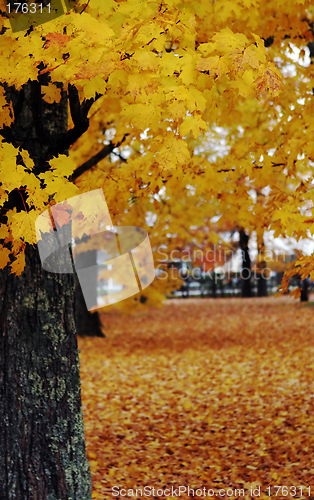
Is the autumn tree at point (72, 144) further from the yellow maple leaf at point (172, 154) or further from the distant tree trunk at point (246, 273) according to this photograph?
the distant tree trunk at point (246, 273)

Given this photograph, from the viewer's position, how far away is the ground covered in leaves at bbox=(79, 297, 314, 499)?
445 cm

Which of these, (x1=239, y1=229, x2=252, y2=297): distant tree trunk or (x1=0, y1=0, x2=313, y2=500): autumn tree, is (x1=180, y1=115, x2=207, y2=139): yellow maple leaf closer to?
(x1=0, y1=0, x2=313, y2=500): autumn tree

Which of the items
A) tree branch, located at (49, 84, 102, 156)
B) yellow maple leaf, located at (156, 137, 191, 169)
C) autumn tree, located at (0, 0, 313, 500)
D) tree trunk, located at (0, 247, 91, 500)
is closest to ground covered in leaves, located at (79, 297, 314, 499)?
tree trunk, located at (0, 247, 91, 500)

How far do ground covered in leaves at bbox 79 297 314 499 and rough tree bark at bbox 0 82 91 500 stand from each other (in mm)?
1135

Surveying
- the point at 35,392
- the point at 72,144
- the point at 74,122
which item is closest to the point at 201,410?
the point at 35,392

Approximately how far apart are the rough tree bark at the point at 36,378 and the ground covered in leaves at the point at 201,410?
114 centimetres

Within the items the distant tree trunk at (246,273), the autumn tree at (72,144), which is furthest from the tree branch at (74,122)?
the distant tree trunk at (246,273)

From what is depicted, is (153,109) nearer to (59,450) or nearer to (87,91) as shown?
(87,91)

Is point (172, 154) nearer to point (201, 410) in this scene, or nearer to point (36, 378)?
point (36, 378)

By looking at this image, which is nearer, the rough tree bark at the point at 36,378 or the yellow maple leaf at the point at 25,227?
the yellow maple leaf at the point at 25,227

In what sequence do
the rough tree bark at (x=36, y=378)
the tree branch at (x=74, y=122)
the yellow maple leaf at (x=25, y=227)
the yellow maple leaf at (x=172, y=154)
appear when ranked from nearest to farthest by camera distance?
the yellow maple leaf at (x=172, y=154) < the yellow maple leaf at (x=25, y=227) < the tree branch at (x=74, y=122) < the rough tree bark at (x=36, y=378)

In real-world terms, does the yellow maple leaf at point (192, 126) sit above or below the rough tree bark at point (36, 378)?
above

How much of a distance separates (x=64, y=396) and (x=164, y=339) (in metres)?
9.95

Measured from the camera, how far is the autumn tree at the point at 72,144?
233 cm
